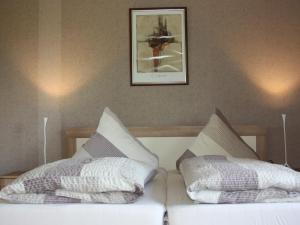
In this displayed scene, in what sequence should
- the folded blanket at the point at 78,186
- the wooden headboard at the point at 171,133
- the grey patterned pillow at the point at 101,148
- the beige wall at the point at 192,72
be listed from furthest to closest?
the beige wall at the point at 192,72
the wooden headboard at the point at 171,133
the grey patterned pillow at the point at 101,148
the folded blanket at the point at 78,186

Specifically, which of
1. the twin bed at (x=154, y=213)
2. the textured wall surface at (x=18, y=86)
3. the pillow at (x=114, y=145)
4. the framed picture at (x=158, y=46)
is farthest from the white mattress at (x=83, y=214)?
the framed picture at (x=158, y=46)

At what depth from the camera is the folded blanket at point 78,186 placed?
1.59 meters

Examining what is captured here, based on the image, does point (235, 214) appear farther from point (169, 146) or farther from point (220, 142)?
point (169, 146)

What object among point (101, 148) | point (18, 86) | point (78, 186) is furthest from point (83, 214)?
point (18, 86)

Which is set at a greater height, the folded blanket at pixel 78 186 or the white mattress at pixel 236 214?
the folded blanket at pixel 78 186

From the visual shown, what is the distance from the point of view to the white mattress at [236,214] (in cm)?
146

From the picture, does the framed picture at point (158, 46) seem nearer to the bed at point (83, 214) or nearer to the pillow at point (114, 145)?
the pillow at point (114, 145)

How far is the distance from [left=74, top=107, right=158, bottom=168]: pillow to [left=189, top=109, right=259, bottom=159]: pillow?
1.30ft

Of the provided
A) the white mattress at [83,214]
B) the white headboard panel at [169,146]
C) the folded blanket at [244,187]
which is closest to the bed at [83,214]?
the white mattress at [83,214]

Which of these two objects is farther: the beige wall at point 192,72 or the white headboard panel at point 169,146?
the beige wall at point 192,72

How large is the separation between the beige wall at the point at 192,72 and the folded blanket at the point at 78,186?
1496 mm

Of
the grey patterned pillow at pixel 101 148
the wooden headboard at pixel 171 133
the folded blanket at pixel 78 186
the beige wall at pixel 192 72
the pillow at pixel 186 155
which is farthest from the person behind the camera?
the beige wall at pixel 192 72

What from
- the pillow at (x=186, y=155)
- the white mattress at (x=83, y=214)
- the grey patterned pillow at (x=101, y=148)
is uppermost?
the grey patterned pillow at (x=101, y=148)

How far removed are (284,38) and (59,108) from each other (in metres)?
2.19
